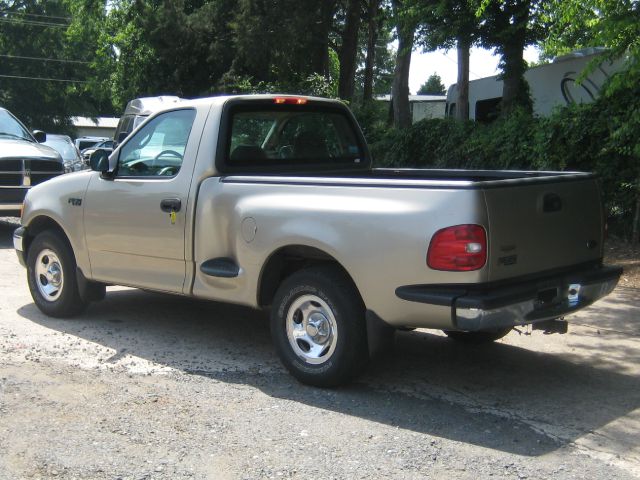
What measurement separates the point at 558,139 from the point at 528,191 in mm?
6948

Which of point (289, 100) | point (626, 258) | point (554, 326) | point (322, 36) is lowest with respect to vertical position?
point (626, 258)

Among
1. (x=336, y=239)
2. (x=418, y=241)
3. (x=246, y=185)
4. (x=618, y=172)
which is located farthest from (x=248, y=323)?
(x=618, y=172)

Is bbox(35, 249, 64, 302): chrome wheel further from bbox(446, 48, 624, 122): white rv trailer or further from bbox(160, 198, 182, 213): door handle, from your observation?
bbox(446, 48, 624, 122): white rv trailer

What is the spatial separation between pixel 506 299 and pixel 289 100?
2816 mm

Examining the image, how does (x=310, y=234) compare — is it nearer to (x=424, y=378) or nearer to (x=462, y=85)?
(x=424, y=378)

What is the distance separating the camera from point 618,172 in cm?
1079

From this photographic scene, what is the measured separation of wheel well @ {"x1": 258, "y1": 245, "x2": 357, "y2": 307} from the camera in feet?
17.5

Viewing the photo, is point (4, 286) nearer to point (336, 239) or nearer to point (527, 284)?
point (336, 239)

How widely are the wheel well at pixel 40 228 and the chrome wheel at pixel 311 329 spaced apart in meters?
2.75

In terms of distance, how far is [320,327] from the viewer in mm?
5281

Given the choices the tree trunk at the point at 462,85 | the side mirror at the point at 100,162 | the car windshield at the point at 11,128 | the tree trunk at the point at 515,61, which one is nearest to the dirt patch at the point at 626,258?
the tree trunk at the point at 515,61

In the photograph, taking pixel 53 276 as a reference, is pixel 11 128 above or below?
above

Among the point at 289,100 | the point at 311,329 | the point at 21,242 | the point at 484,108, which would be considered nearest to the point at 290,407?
the point at 311,329

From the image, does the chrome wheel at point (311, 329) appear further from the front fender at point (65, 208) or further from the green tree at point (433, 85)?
the green tree at point (433, 85)
